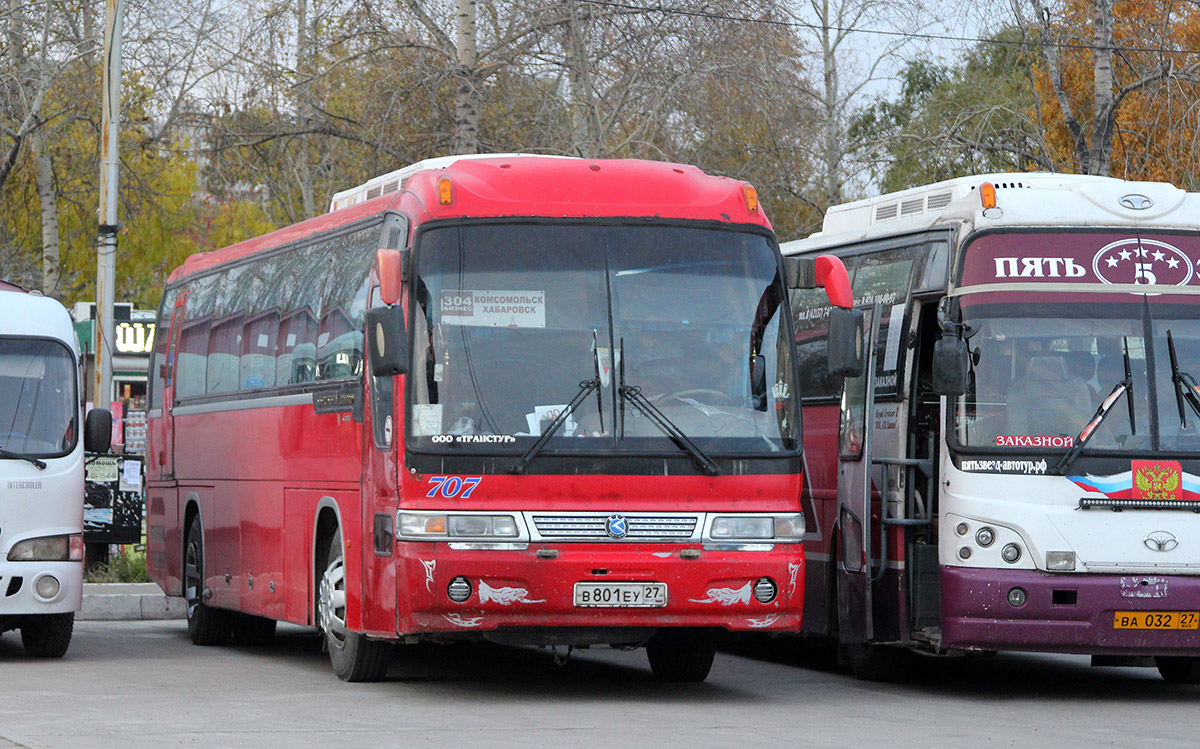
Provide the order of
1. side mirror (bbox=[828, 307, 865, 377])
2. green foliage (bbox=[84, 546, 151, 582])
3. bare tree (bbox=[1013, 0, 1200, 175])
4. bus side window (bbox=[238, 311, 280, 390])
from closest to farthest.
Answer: side mirror (bbox=[828, 307, 865, 377]) → bus side window (bbox=[238, 311, 280, 390]) → bare tree (bbox=[1013, 0, 1200, 175]) → green foliage (bbox=[84, 546, 151, 582])

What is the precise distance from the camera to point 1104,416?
1199 centimetres

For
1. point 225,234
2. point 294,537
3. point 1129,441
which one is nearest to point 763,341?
point 1129,441

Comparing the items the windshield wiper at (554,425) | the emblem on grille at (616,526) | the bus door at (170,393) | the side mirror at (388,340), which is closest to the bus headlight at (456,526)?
the windshield wiper at (554,425)

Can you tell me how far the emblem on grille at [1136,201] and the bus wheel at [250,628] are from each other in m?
7.82

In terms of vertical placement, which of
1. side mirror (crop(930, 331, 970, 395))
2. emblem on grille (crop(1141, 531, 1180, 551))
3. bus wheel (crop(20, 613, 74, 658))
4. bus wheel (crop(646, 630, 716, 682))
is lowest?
bus wheel (crop(646, 630, 716, 682))

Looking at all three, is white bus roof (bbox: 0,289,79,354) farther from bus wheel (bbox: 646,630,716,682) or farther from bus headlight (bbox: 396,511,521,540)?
bus wheel (bbox: 646,630,716,682)

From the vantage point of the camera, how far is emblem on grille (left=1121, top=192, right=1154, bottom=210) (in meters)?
12.6

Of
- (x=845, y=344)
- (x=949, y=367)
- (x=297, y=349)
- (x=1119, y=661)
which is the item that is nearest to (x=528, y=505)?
(x=845, y=344)

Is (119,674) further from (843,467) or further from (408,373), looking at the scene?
(843,467)

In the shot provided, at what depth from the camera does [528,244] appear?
1145 cm

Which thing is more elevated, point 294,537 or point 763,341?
point 763,341

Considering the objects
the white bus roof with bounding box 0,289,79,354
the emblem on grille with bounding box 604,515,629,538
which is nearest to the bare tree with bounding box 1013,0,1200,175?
the emblem on grille with bounding box 604,515,629,538

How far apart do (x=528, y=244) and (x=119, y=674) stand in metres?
4.24

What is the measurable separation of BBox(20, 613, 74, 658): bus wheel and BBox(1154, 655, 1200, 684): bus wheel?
7626 mm
